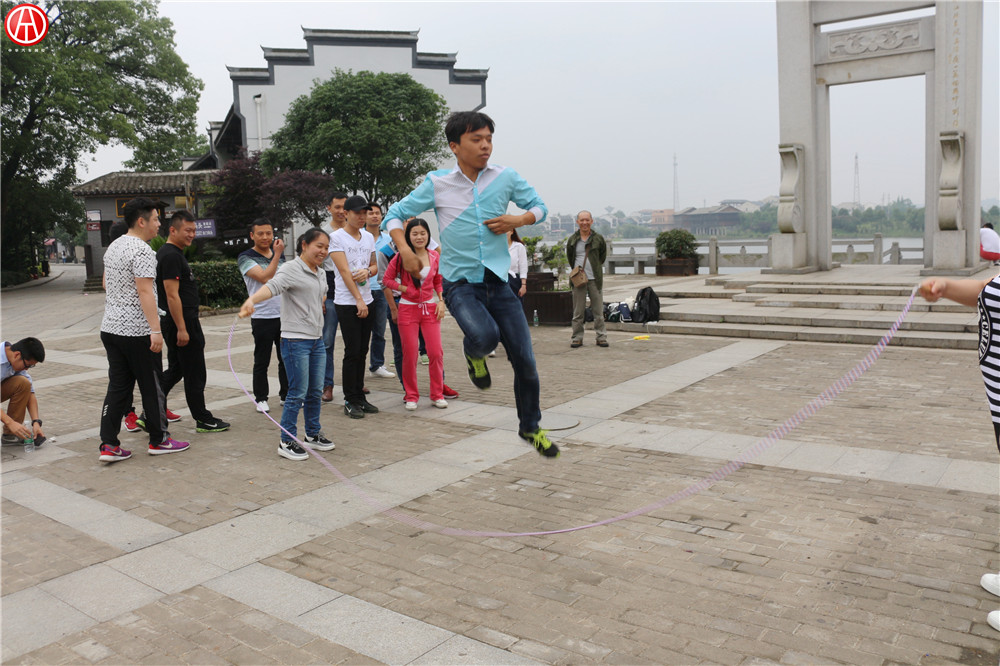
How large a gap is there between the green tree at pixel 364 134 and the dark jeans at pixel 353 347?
3224 centimetres

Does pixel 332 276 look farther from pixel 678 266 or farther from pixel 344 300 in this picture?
pixel 678 266

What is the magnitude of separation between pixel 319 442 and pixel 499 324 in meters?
2.51

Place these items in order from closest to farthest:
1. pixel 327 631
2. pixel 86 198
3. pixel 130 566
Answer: pixel 327 631, pixel 130 566, pixel 86 198

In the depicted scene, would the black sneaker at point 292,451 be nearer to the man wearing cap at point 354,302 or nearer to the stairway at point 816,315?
the man wearing cap at point 354,302

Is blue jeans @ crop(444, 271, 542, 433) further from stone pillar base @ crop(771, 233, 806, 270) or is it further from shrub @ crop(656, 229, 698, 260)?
shrub @ crop(656, 229, 698, 260)

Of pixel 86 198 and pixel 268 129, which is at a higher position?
pixel 268 129

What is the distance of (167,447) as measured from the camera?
270 inches

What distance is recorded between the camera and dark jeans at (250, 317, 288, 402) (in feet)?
25.9

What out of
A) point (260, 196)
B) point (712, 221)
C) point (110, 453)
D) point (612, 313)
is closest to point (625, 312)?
point (612, 313)

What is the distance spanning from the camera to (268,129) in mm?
46812

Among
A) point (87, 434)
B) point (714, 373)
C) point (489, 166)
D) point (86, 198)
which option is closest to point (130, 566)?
point (489, 166)

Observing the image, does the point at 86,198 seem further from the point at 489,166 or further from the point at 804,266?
the point at 489,166

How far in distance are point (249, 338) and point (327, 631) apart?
41.7ft

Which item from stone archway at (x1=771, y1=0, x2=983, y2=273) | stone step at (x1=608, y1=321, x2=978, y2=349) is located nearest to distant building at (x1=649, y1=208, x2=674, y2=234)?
stone archway at (x1=771, y1=0, x2=983, y2=273)
